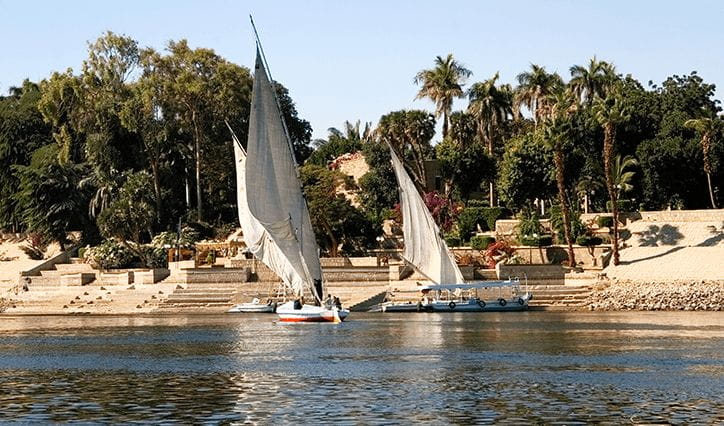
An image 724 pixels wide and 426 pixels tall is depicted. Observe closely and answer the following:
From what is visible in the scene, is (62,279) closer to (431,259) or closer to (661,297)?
(431,259)

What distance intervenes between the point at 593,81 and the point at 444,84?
10.5 meters

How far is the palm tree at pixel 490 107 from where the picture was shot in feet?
312

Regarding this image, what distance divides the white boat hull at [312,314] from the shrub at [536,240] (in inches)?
799

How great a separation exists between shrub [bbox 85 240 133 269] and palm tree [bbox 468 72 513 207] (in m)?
26.3

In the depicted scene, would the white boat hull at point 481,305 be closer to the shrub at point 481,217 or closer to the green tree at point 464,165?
the shrub at point 481,217

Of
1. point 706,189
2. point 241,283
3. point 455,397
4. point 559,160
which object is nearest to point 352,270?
point 241,283

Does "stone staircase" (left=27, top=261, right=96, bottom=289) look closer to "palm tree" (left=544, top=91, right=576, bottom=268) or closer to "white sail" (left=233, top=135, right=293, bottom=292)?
"white sail" (left=233, top=135, right=293, bottom=292)

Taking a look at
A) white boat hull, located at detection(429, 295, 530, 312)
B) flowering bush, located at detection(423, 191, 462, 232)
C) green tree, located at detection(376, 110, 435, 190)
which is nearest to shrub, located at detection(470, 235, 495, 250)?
flowering bush, located at detection(423, 191, 462, 232)

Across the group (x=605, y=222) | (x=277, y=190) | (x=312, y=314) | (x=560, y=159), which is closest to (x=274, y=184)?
(x=277, y=190)

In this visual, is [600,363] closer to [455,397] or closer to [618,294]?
[455,397]

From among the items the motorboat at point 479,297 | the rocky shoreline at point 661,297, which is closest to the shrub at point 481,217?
the motorboat at point 479,297

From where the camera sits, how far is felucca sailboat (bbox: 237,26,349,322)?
184 ft

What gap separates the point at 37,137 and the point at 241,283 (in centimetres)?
3121

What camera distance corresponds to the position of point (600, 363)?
38719 millimetres
